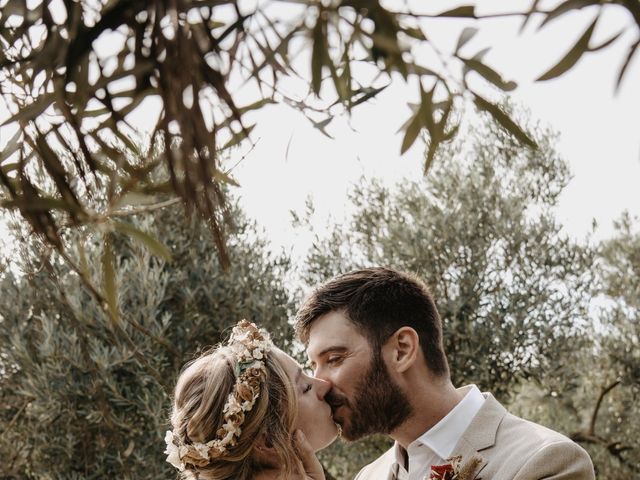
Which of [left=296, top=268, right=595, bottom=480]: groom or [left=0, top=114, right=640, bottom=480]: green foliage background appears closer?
[left=296, top=268, right=595, bottom=480]: groom

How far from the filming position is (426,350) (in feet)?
11.8

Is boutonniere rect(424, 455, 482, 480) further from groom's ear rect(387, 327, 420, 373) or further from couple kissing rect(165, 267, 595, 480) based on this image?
groom's ear rect(387, 327, 420, 373)

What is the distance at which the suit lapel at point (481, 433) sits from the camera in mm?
3199

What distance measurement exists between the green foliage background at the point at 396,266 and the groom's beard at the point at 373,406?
369 centimetres

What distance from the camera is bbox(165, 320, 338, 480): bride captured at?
316cm

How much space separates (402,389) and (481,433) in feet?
1.12

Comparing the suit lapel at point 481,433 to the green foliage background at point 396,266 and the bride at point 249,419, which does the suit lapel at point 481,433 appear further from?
the green foliage background at point 396,266

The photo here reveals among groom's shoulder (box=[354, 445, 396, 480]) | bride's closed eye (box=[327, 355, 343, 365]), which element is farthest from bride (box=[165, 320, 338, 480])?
groom's shoulder (box=[354, 445, 396, 480])

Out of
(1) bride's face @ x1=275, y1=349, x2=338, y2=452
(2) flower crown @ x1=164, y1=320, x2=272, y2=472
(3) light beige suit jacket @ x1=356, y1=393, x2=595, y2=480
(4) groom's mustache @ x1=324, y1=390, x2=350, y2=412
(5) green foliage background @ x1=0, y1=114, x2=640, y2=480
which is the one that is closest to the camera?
(3) light beige suit jacket @ x1=356, y1=393, x2=595, y2=480

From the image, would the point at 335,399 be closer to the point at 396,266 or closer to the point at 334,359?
the point at 334,359

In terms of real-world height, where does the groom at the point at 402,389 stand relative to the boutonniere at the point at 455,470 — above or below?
above

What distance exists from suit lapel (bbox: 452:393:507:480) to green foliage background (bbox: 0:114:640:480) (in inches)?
155

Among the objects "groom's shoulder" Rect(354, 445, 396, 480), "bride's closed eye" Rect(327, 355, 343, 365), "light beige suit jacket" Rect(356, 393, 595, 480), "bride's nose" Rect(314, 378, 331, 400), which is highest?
"bride's closed eye" Rect(327, 355, 343, 365)

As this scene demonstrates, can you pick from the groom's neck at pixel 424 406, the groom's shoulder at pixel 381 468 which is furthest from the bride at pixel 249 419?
the groom's shoulder at pixel 381 468
